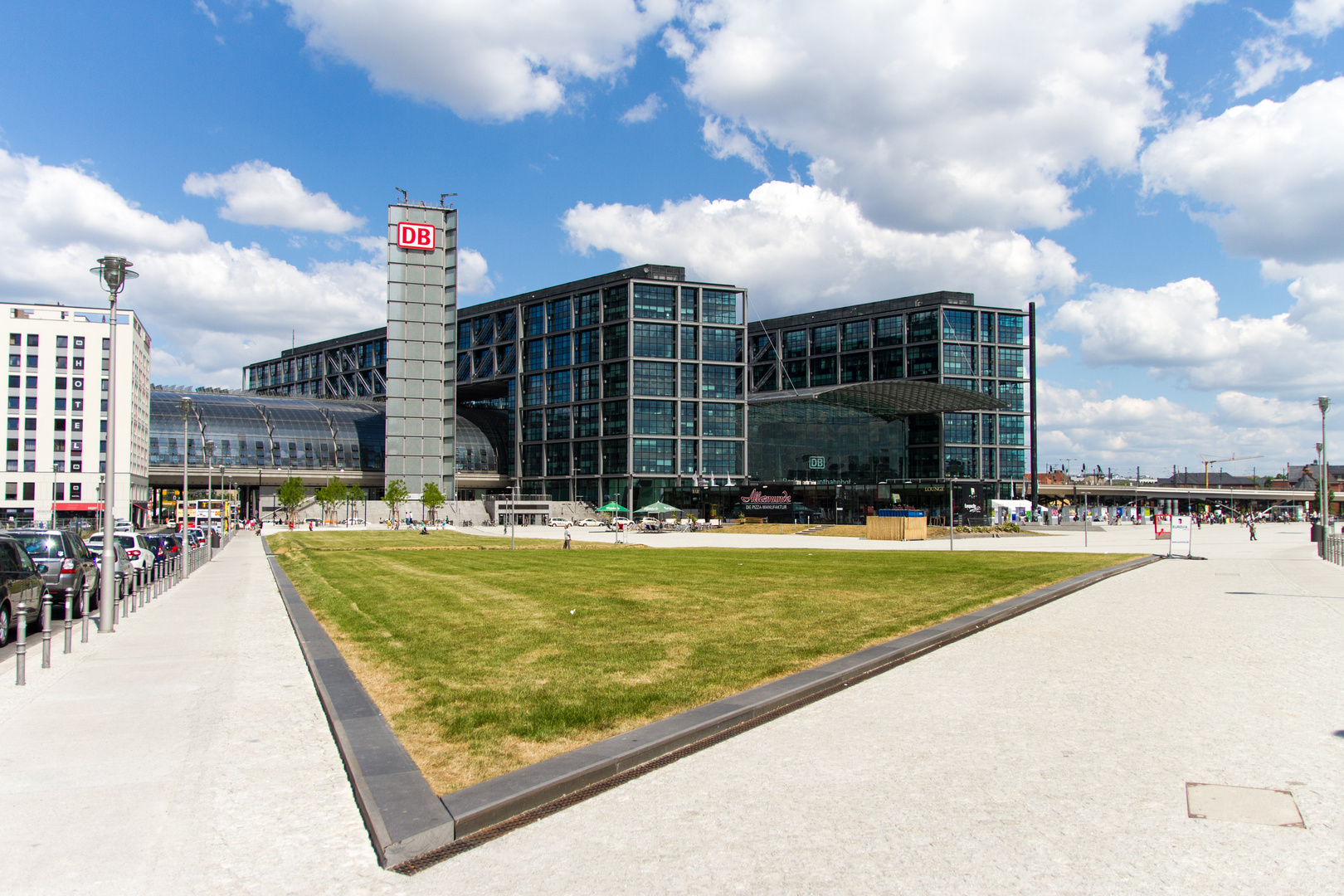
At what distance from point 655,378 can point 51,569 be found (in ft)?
341

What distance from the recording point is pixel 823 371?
498 feet

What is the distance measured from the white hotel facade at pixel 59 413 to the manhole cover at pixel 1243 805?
343ft

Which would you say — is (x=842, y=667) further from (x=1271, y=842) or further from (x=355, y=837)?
(x=355, y=837)

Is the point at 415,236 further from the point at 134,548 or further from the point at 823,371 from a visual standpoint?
the point at 134,548

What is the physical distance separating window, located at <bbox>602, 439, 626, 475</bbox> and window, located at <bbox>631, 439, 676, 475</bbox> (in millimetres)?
2054

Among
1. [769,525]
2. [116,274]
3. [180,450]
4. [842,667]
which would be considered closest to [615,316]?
[769,525]

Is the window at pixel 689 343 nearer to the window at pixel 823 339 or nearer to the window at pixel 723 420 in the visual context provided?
the window at pixel 723 420

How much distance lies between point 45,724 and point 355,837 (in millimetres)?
5550

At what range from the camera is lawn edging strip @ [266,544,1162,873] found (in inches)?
244

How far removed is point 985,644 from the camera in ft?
47.7

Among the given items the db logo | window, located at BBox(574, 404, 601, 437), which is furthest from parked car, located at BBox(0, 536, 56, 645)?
the db logo

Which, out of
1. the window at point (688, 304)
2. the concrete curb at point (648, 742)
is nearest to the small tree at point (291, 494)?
the window at point (688, 304)

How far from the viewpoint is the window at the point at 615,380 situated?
122 meters

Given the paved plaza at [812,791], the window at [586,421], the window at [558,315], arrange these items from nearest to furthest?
the paved plaza at [812,791] → the window at [586,421] → the window at [558,315]
